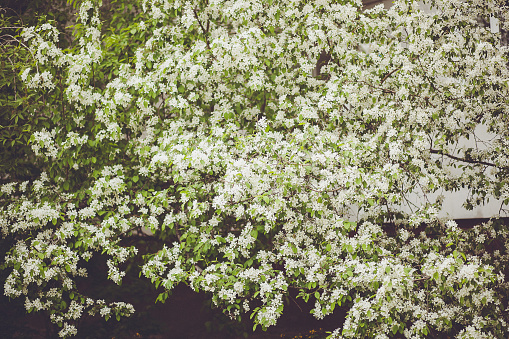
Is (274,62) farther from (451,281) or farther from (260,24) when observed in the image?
(451,281)

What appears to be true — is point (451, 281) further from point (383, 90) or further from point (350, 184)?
point (383, 90)

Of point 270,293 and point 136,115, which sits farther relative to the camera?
point 136,115

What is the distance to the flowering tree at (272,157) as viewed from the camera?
157 inches

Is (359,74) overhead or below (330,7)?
below

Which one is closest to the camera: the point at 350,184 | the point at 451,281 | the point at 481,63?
the point at 451,281

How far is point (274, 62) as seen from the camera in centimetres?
514

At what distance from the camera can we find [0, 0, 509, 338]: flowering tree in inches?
157

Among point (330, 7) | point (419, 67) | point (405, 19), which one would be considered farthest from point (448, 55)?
point (330, 7)

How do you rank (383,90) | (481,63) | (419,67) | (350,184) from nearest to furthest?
(350,184) → (481,63) → (419,67) → (383,90)

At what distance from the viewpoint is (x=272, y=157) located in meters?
4.24

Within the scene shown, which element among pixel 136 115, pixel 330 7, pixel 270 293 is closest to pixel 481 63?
pixel 330 7

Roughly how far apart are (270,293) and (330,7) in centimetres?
326

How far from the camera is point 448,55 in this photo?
4469mm

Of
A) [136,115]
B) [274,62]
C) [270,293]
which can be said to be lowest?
[270,293]
